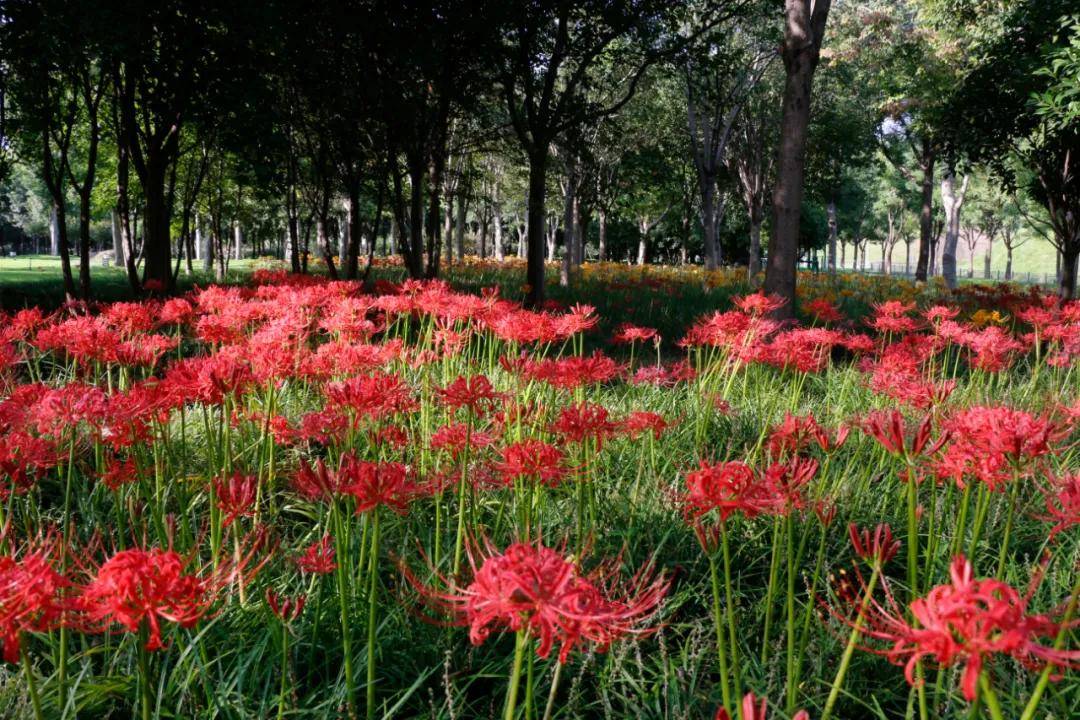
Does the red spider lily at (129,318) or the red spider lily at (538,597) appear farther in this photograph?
the red spider lily at (129,318)

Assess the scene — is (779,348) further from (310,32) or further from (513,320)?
(310,32)

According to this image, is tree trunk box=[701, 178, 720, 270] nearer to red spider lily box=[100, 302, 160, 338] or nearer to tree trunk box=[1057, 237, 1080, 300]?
tree trunk box=[1057, 237, 1080, 300]

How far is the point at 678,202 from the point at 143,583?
3708cm

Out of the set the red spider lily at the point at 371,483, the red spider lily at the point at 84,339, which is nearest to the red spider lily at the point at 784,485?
the red spider lily at the point at 371,483

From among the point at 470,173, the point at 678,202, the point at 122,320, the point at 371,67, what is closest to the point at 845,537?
the point at 122,320

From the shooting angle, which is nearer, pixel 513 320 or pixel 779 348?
pixel 513 320

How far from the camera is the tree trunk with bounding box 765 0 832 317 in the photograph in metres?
7.34

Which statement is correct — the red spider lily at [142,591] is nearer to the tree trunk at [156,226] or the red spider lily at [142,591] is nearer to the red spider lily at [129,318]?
the red spider lily at [129,318]

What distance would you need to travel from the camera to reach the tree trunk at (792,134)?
24.1ft

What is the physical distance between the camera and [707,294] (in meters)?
12.6

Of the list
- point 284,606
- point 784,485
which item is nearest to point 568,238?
point 784,485

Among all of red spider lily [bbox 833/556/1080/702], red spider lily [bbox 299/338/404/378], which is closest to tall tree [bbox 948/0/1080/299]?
red spider lily [bbox 299/338/404/378]

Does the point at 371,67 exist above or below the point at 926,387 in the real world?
above

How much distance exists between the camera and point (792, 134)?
24.8 ft
